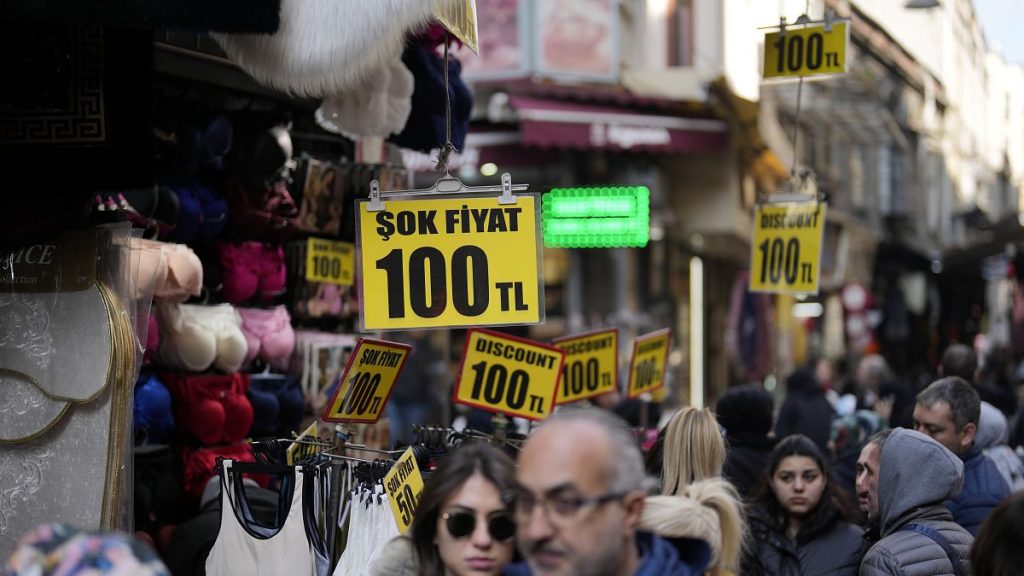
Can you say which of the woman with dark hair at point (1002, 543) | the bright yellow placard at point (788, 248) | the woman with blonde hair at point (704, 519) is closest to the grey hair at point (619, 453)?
the woman with blonde hair at point (704, 519)

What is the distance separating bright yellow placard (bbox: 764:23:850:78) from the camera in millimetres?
9227

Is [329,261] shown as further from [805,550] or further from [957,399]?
[957,399]

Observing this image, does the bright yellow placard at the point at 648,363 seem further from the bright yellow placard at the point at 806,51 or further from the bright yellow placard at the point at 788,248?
the bright yellow placard at the point at 806,51

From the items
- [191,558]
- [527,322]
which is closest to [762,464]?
[527,322]

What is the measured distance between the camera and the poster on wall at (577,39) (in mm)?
18078

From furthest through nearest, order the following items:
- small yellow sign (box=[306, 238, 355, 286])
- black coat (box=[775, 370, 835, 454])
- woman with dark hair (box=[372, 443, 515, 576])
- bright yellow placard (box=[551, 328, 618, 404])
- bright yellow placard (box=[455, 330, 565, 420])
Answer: black coat (box=[775, 370, 835, 454]) < bright yellow placard (box=[551, 328, 618, 404]) < small yellow sign (box=[306, 238, 355, 286]) < bright yellow placard (box=[455, 330, 565, 420]) < woman with dark hair (box=[372, 443, 515, 576])

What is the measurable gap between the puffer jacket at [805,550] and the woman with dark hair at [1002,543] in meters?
2.00

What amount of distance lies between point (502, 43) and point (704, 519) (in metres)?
14.2

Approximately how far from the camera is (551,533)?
348cm

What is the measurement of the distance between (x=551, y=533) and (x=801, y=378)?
8.58m

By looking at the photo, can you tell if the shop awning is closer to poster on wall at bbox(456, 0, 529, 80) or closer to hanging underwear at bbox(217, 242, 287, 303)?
poster on wall at bbox(456, 0, 529, 80)

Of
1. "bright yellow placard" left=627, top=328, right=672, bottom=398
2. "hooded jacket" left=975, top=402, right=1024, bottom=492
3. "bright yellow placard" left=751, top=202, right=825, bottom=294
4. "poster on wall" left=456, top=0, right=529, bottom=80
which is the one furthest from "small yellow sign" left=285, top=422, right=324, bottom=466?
"poster on wall" left=456, top=0, right=529, bottom=80

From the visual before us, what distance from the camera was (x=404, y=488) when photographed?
18.3 feet

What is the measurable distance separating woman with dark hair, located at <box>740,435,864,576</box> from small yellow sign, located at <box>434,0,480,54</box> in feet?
7.54
